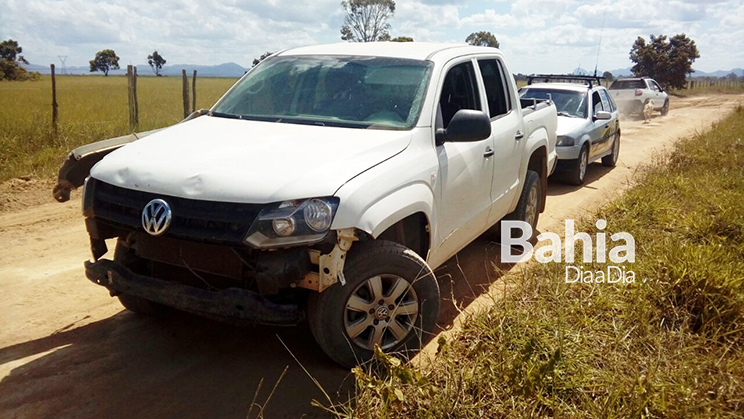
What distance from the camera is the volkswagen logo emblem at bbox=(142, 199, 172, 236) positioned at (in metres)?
3.22

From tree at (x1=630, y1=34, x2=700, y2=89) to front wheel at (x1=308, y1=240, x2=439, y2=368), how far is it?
4412cm

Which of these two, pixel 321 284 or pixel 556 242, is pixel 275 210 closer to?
pixel 321 284

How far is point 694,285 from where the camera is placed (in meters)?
4.15

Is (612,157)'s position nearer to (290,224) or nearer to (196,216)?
(290,224)

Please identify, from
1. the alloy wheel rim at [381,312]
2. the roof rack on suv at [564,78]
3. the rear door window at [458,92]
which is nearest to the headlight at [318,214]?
the alloy wheel rim at [381,312]

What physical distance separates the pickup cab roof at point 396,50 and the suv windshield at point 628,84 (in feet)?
68.6

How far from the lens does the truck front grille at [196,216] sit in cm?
311

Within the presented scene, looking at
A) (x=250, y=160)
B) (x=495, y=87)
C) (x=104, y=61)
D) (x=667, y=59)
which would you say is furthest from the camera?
(x=104, y=61)

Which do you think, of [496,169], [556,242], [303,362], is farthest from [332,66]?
[556,242]

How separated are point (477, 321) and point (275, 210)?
163 centimetres

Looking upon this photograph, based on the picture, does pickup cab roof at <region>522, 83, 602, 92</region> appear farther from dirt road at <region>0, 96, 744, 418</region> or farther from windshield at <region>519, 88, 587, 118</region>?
dirt road at <region>0, 96, 744, 418</region>

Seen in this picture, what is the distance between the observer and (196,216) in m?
3.18

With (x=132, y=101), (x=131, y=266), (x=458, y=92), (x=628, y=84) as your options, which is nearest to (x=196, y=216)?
(x=131, y=266)

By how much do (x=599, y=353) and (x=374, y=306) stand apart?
1307mm
